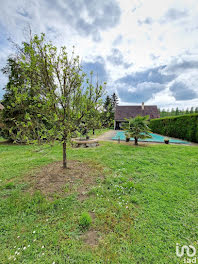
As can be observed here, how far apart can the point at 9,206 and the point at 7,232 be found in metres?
0.63

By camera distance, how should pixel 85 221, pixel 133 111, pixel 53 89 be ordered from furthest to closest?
pixel 133 111
pixel 53 89
pixel 85 221

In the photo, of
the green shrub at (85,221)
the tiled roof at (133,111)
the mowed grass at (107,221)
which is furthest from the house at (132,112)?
the green shrub at (85,221)

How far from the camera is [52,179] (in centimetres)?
331

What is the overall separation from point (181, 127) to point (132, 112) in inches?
651

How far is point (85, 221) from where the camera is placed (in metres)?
1.93

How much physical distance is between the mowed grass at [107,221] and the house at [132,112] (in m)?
23.8

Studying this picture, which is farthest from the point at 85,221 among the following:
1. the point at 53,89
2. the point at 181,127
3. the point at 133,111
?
the point at 133,111

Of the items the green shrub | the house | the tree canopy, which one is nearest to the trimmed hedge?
the tree canopy

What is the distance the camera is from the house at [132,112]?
2668cm

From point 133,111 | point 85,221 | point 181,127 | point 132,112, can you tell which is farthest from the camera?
point 133,111

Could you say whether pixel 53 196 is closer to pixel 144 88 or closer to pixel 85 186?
pixel 85 186

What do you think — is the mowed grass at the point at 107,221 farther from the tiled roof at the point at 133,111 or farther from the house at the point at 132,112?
the tiled roof at the point at 133,111

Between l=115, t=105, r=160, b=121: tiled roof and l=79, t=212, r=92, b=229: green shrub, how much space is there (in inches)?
1009

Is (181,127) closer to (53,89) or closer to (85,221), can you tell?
(53,89)
